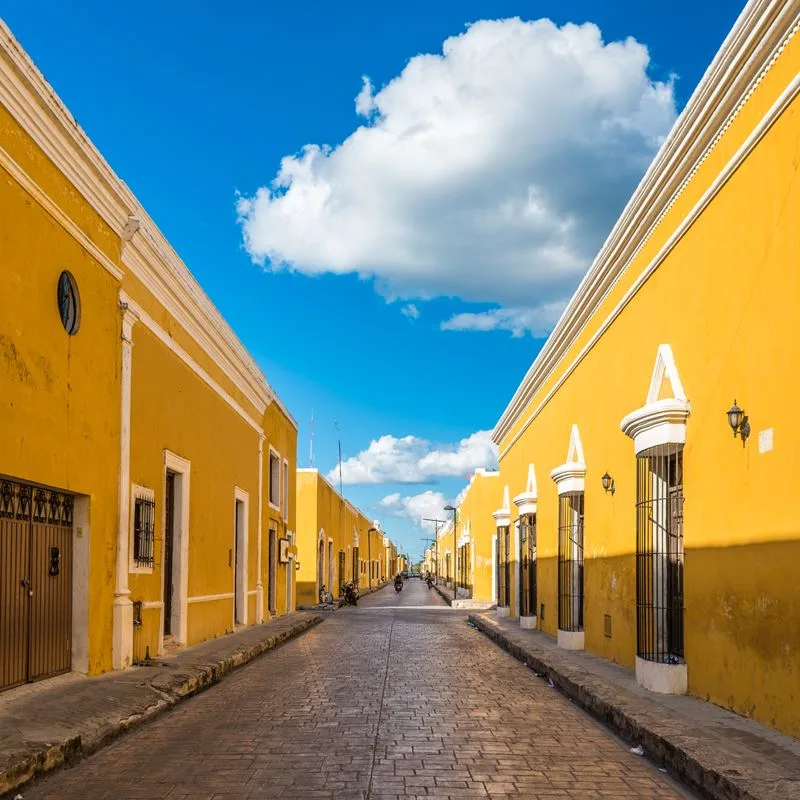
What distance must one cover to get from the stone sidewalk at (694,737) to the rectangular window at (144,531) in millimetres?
5160

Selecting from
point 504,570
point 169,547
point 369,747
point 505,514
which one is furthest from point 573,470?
point 504,570

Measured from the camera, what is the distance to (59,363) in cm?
962

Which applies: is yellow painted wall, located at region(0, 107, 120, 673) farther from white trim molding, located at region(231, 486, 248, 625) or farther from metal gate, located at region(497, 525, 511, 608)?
metal gate, located at region(497, 525, 511, 608)

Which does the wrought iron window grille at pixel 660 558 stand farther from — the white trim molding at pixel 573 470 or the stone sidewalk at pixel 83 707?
the stone sidewalk at pixel 83 707

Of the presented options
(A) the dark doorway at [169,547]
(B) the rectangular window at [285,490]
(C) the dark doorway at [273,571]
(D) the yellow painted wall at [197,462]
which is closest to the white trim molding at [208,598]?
(D) the yellow painted wall at [197,462]

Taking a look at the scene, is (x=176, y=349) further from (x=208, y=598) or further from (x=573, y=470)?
(x=573, y=470)

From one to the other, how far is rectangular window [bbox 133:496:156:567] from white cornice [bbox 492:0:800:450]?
6.76 meters

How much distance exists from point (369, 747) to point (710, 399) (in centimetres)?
424

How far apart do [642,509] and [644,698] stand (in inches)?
97.0

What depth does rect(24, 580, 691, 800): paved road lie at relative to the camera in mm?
6254

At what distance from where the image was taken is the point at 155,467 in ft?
43.9

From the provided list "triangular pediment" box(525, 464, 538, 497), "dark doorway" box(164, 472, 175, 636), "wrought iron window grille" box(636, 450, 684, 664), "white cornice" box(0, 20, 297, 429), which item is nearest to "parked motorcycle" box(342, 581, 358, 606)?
"triangular pediment" box(525, 464, 538, 497)

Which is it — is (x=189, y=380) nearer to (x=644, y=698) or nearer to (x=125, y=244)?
(x=125, y=244)

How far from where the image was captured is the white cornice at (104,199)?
28.1 ft
